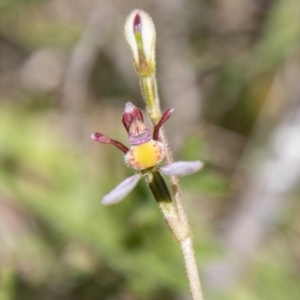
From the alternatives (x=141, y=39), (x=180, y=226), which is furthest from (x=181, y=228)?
(x=141, y=39)

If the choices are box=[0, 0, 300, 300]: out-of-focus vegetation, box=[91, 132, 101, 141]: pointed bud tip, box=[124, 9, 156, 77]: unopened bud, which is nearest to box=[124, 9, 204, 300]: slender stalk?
box=[124, 9, 156, 77]: unopened bud

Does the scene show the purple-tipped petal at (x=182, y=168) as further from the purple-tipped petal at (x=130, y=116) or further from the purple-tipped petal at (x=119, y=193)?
the purple-tipped petal at (x=130, y=116)

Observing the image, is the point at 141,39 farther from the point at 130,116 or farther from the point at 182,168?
the point at 182,168

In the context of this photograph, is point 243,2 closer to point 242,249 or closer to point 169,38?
point 169,38

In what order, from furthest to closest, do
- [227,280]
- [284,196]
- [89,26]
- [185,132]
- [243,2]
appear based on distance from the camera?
[243,2] < [89,26] < [185,132] < [284,196] < [227,280]

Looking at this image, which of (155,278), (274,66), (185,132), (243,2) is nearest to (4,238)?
(155,278)

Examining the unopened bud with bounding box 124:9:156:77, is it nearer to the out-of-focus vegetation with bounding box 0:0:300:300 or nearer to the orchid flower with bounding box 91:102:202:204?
the orchid flower with bounding box 91:102:202:204
